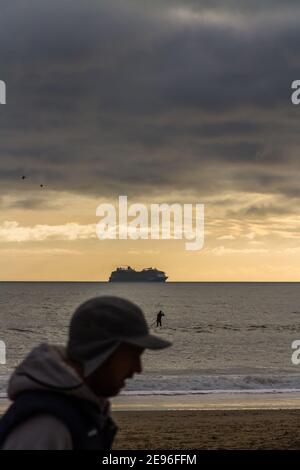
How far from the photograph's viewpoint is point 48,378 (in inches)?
98.1

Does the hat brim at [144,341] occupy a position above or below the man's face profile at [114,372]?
above

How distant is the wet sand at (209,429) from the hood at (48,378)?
14460 mm

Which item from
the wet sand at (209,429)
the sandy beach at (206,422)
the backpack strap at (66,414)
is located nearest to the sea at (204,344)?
the sandy beach at (206,422)

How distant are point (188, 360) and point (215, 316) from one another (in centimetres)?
5685

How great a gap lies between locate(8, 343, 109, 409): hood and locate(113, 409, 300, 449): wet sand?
14.5m

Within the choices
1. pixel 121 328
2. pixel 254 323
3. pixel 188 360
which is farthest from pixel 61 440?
pixel 254 323

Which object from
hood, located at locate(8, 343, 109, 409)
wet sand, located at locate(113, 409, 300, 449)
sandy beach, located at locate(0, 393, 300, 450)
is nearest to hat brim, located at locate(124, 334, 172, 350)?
hood, located at locate(8, 343, 109, 409)

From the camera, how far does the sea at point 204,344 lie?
35.2 meters

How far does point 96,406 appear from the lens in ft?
8.59

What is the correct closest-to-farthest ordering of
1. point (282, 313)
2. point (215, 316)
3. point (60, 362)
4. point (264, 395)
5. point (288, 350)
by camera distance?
point (60, 362), point (264, 395), point (288, 350), point (215, 316), point (282, 313)

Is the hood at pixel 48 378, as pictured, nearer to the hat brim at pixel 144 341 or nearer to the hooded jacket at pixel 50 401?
the hooded jacket at pixel 50 401

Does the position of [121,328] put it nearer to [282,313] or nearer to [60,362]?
[60,362]

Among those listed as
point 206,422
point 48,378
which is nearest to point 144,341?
point 48,378

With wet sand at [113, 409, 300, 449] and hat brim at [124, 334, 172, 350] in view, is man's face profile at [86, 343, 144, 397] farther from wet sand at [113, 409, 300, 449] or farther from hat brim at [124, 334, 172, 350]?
wet sand at [113, 409, 300, 449]
